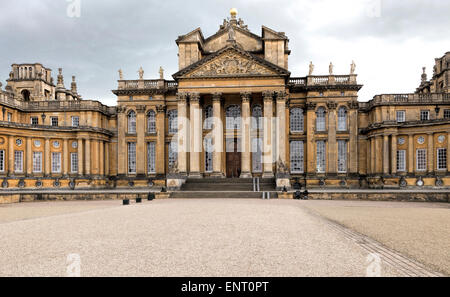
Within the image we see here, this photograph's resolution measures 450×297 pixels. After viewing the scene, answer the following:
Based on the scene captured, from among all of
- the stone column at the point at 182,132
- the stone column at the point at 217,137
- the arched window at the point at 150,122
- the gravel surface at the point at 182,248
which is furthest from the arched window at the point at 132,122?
the gravel surface at the point at 182,248

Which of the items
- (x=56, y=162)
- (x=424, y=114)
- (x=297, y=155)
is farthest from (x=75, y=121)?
(x=424, y=114)

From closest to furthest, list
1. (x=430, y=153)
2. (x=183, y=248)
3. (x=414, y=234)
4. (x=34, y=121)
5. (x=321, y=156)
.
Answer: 1. (x=183, y=248)
2. (x=414, y=234)
3. (x=430, y=153)
4. (x=321, y=156)
5. (x=34, y=121)

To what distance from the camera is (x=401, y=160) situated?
3778cm

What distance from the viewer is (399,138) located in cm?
3781

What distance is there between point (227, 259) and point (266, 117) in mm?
28184

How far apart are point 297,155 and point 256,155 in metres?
5.18

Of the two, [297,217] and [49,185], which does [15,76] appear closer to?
[49,185]

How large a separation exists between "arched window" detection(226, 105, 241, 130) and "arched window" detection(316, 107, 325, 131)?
31.0 feet

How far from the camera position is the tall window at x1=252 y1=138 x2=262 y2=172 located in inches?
1521

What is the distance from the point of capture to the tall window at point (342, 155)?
39469 mm

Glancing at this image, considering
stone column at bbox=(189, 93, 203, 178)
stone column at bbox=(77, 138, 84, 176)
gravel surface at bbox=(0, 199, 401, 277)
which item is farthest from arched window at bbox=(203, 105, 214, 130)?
gravel surface at bbox=(0, 199, 401, 277)

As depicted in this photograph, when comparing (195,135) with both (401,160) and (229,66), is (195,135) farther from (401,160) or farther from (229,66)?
(401,160)

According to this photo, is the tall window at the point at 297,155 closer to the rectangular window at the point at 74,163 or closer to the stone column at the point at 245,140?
the stone column at the point at 245,140

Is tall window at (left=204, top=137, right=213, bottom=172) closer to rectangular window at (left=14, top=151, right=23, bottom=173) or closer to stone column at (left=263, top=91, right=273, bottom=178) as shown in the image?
stone column at (left=263, top=91, right=273, bottom=178)
